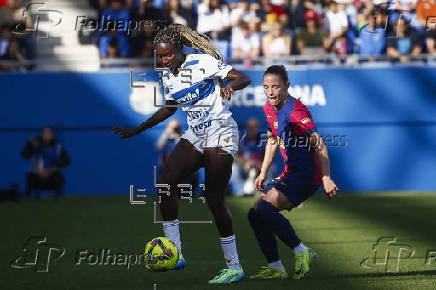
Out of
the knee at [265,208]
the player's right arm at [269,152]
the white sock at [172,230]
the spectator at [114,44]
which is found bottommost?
the white sock at [172,230]

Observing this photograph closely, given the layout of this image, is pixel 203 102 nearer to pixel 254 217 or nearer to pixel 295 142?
pixel 295 142

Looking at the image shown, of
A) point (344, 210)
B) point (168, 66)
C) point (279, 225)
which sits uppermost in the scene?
point (168, 66)

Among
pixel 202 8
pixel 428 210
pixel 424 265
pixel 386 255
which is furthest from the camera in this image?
pixel 202 8

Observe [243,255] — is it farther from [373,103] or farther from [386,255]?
[373,103]

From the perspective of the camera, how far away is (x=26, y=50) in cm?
1870

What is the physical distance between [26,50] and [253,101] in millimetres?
5072

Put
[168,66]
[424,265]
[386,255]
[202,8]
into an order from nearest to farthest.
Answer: [168,66] → [424,265] → [386,255] → [202,8]

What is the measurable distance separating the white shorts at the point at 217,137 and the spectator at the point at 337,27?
1119cm

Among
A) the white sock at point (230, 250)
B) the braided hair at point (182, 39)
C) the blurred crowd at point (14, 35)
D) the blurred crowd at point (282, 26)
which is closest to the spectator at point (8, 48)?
the blurred crowd at point (14, 35)

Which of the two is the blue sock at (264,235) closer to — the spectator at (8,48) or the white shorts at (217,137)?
the white shorts at (217,137)

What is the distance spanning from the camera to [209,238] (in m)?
10.9

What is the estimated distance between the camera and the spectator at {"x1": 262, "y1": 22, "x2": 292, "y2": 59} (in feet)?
58.9

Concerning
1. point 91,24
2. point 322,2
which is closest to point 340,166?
point 322,2

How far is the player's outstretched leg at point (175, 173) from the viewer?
7289 millimetres
